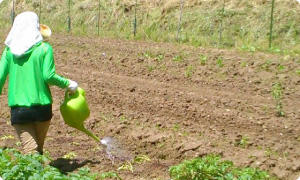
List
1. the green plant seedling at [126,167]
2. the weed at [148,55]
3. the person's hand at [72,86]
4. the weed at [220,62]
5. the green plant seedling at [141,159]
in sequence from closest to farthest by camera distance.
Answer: the person's hand at [72,86] → the green plant seedling at [126,167] → the green plant seedling at [141,159] → the weed at [220,62] → the weed at [148,55]

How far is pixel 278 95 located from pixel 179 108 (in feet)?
4.34

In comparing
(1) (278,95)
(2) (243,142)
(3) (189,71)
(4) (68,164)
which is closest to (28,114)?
(4) (68,164)

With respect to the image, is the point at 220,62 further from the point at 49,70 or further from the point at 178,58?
the point at 49,70

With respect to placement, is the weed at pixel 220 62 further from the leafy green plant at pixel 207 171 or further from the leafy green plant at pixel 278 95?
the leafy green plant at pixel 207 171

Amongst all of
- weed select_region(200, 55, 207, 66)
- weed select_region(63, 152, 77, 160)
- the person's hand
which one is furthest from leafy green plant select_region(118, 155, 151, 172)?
weed select_region(200, 55, 207, 66)

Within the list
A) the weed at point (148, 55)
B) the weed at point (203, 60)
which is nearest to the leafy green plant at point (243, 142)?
→ the weed at point (203, 60)

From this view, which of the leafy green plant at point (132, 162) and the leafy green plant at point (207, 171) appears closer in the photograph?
the leafy green plant at point (207, 171)

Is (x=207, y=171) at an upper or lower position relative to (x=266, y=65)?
lower

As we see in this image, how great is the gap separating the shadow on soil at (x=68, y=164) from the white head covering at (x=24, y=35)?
4.05ft

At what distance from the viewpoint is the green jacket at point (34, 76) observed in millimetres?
4746

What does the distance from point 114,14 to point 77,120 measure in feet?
35.3

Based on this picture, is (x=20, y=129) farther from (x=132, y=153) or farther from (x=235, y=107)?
(x=235, y=107)

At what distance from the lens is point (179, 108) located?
6.94 metres

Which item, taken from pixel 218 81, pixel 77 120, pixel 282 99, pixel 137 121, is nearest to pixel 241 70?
pixel 218 81
